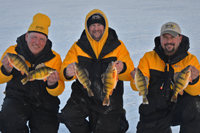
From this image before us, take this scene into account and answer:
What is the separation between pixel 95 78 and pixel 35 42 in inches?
37.8

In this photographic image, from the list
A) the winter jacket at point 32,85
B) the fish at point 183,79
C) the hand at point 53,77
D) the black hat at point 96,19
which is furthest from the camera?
the black hat at point 96,19

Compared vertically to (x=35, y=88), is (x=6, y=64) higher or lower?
higher

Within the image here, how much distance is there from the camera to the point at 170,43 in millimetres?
3318

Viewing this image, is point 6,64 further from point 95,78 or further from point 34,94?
point 95,78

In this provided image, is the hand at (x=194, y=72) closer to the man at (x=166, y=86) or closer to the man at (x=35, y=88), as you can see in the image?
the man at (x=166, y=86)

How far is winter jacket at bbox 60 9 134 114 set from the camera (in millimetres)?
3408

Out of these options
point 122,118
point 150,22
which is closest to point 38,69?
point 122,118

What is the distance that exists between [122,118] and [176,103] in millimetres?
825

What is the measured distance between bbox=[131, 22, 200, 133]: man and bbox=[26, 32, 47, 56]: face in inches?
55.4

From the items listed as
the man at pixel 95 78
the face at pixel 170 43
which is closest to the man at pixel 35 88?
the man at pixel 95 78

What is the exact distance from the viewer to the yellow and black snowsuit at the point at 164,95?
3.22m

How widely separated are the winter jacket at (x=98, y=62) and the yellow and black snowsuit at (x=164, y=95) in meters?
0.33

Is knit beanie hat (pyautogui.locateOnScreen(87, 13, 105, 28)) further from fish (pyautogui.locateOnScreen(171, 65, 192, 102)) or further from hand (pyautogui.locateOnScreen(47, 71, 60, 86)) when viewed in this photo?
fish (pyautogui.locateOnScreen(171, 65, 192, 102))

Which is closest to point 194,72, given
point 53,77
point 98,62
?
point 98,62
